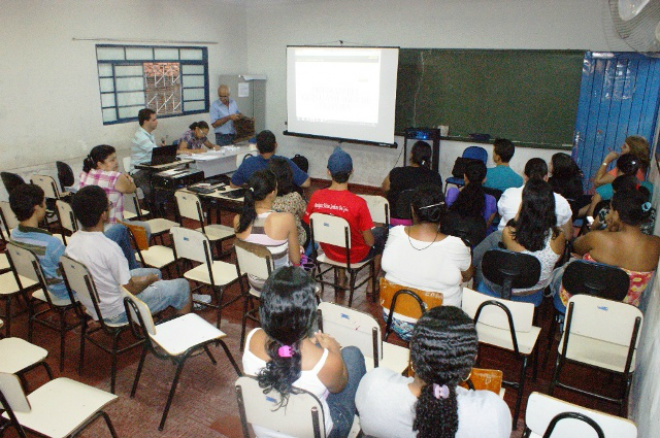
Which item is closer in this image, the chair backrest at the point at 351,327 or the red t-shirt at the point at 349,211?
the chair backrest at the point at 351,327

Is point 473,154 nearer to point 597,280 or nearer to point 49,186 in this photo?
point 597,280

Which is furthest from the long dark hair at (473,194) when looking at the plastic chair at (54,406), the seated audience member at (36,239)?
the seated audience member at (36,239)

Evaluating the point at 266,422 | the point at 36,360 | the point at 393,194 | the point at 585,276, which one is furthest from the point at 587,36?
the point at 36,360

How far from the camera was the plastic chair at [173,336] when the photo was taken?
8.26ft

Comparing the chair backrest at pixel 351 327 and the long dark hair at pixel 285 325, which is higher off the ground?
the long dark hair at pixel 285 325

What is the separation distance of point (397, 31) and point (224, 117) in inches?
115

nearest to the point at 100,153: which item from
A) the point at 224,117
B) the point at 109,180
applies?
the point at 109,180

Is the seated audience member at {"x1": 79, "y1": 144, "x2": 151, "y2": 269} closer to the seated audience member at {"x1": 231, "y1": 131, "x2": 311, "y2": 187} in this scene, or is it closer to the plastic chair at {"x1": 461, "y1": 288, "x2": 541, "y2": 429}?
the seated audience member at {"x1": 231, "y1": 131, "x2": 311, "y2": 187}

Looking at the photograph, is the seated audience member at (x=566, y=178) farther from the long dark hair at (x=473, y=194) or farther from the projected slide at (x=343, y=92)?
the projected slide at (x=343, y=92)

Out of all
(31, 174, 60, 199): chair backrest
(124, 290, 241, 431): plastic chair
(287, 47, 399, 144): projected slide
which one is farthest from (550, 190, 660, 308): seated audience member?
(31, 174, 60, 199): chair backrest

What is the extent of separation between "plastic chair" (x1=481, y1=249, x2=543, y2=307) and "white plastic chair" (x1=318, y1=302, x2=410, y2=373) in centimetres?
87

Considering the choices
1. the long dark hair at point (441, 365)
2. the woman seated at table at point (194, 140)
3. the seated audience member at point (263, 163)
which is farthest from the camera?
the woman seated at table at point (194, 140)

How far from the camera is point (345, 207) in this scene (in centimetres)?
367

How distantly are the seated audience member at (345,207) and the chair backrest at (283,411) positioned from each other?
81.1 inches
